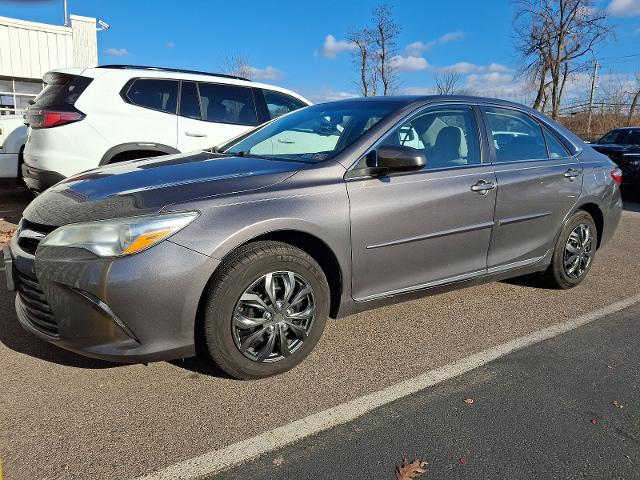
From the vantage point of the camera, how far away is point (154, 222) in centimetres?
246

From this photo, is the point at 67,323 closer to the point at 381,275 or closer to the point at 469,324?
the point at 381,275

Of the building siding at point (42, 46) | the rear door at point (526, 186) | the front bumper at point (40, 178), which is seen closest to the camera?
the rear door at point (526, 186)

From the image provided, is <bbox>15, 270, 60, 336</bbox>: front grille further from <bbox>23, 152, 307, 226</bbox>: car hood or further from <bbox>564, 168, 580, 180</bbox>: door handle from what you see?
<bbox>564, 168, 580, 180</bbox>: door handle

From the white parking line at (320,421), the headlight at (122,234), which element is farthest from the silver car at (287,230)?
the white parking line at (320,421)

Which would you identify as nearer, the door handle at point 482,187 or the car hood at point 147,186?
the car hood at point 147,186

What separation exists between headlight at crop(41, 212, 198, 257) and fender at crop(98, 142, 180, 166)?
3.28m

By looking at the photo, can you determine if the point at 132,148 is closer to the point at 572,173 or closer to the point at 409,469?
the point at 572,173

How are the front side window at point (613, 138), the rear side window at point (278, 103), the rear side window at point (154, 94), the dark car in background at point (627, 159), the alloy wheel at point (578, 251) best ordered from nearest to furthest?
the alloy wheel at point (578, 251) → the rear side window at point (154, 94) → the rear side window at point (278, 103) → the dark car in background at point (627, 159) → the front side window at point (613, 138)

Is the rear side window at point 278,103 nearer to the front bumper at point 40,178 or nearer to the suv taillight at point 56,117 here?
the suv taillight at point 56,117

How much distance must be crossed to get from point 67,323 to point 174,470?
890 mm

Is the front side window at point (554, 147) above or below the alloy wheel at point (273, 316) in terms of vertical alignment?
above

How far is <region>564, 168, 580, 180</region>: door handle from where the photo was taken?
4.25 m

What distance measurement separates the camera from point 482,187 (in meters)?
3.63

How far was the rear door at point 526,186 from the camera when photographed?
3.83 metres
